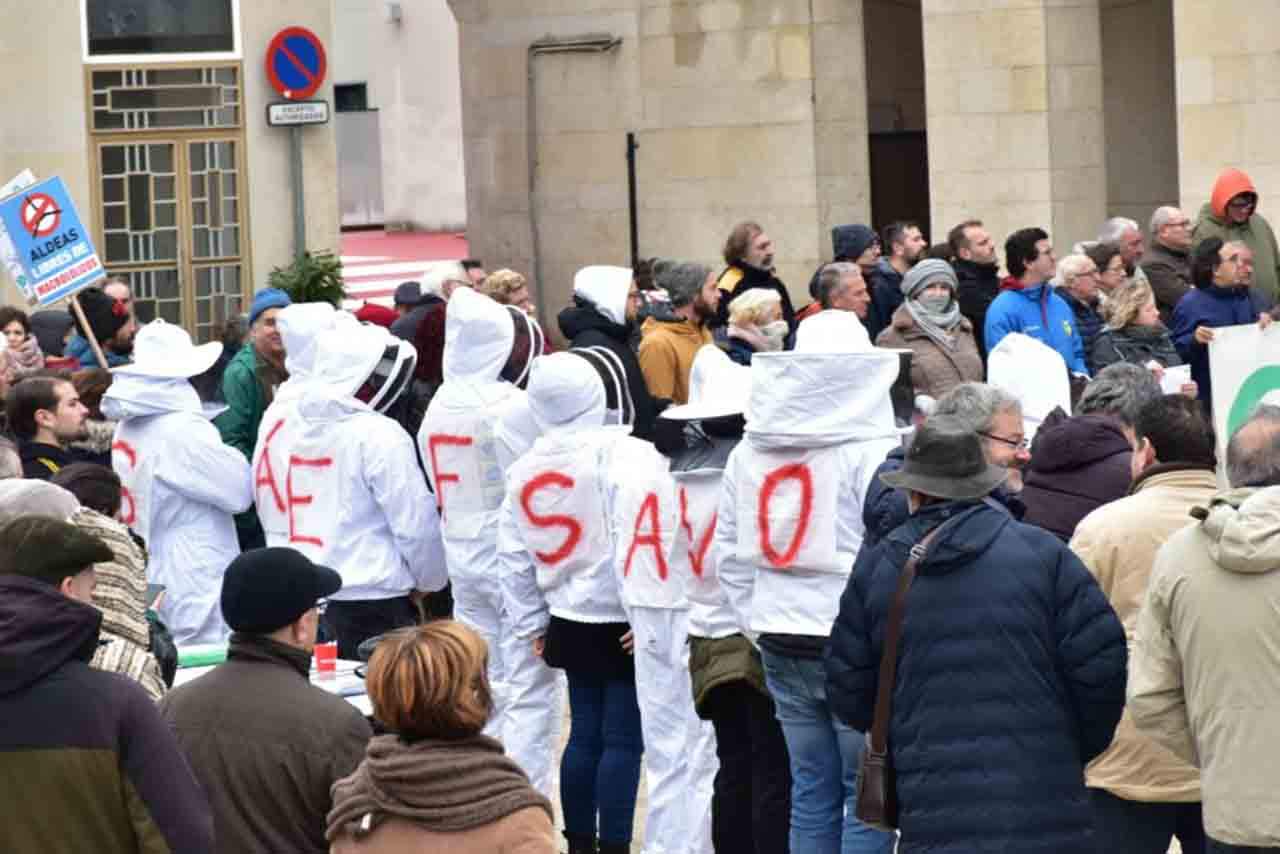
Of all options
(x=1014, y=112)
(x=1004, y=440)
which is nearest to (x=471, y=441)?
(x=1004, y=440)

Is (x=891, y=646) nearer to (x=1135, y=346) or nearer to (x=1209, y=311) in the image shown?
(x=1135, y=346)

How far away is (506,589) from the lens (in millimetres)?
10055

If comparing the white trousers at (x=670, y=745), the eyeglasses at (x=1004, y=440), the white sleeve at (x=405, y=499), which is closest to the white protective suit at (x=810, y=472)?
the eyeglasses at (x=1004, y=440)

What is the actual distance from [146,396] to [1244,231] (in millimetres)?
7037

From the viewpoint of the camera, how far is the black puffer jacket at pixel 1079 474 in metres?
8.28

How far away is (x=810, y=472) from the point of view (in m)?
8.42

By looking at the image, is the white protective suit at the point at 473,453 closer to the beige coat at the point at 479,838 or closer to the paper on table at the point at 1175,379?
the paper on table at the point at 1175,379

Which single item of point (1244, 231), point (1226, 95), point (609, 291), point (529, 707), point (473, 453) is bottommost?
point (529, 707)

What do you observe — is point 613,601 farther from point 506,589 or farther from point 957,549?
point 957,549

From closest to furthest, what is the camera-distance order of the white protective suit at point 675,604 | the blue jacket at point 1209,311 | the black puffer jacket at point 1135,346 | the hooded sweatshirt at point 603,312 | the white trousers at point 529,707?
the white protective suit at point 675,604
the white trousers at point 529,707
the hooded sweatshirt at point 603,312
the black puffer jacket at point 1135,346
the blue jacket at point 1209,311

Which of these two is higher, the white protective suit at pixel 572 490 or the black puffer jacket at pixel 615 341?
the black puffer jacket at pixel 615 341

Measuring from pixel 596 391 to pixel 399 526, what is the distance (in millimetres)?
1295

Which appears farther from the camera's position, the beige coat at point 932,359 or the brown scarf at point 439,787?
the beige coat at point 932,359

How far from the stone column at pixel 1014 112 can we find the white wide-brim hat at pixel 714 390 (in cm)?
1313
